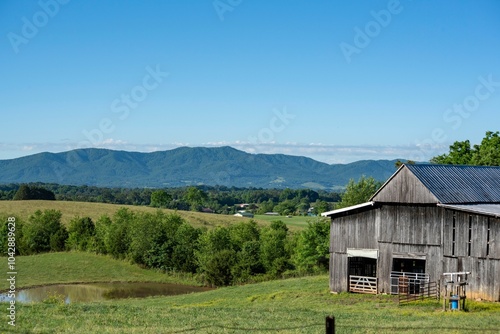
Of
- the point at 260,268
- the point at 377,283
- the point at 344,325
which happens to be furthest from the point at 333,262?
the point at 260,268

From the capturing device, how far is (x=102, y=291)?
64000mm

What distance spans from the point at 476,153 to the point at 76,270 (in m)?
49.3

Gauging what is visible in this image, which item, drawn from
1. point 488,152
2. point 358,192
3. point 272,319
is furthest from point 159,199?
point 272,319

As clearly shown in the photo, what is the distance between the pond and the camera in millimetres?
59084

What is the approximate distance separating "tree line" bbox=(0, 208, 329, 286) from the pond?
233 inches

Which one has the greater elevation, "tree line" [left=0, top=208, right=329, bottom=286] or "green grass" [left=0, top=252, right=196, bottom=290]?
"tree line" [left=0, top=208, right=329, bottom=286]

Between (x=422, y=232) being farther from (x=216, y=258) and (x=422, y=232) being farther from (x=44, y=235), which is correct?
(x=44, y=235)

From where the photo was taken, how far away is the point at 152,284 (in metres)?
71.5

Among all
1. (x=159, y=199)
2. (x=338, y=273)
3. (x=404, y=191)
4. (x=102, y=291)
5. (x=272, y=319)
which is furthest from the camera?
(x=159, y=199)

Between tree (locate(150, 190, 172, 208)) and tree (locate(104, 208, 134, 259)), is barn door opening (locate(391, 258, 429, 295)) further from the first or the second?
tree (locate(150, 190, 172, 208))

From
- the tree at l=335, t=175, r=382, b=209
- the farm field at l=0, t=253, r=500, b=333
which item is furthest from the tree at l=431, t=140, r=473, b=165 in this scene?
the farm field at l=0, t=253, r=500, b=333

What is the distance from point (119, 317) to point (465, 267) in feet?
65.3

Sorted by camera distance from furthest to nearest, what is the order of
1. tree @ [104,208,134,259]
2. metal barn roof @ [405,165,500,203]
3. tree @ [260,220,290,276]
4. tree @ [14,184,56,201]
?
tree @ [14,184,56,201] < tree @ [104,208,134,259] < tree @ [260,220,290,276] < metal barn roof @ [405,165,500,203]

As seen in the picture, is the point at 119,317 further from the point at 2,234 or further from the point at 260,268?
the point at 2,234
